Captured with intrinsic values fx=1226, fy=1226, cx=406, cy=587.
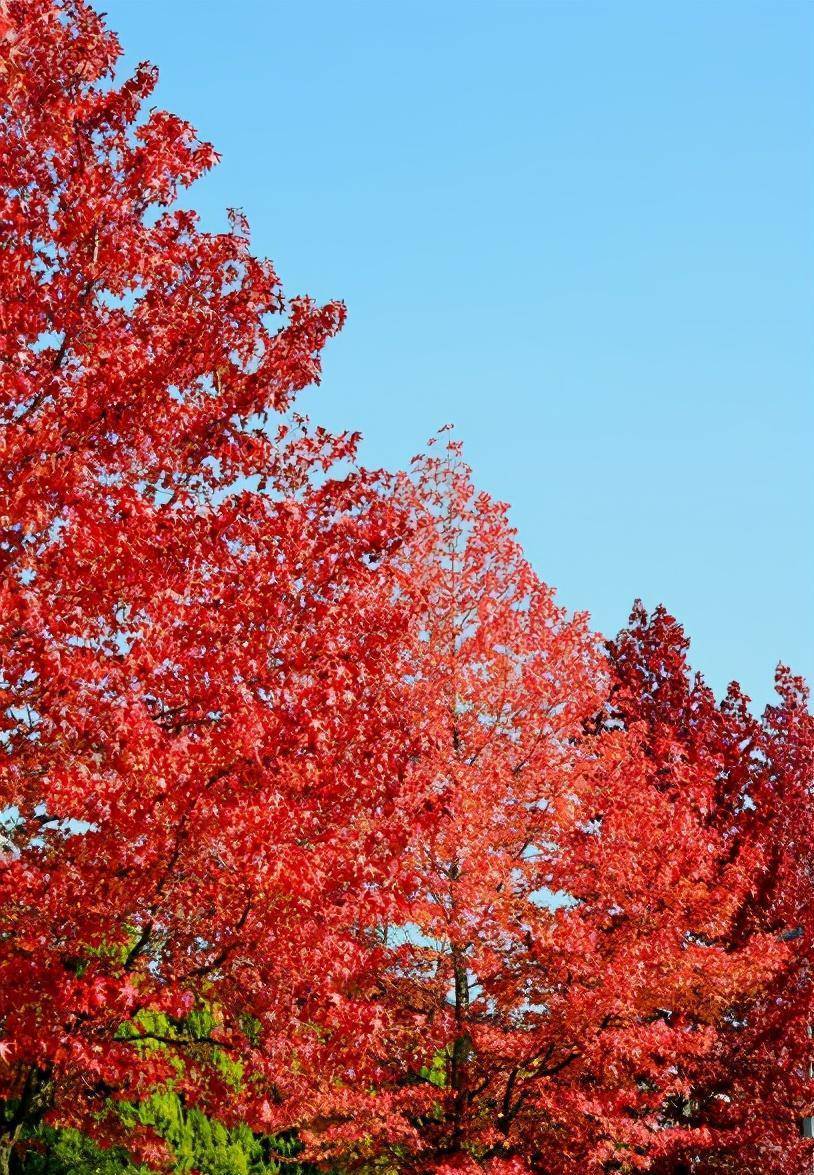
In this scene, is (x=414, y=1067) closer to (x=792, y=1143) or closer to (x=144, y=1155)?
(x=144, y=1155)

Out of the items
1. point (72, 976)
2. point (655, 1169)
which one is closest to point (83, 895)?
point (72, 976)

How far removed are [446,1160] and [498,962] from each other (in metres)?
2.49

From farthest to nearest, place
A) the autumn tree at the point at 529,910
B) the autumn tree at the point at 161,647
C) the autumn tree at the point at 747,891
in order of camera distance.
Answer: the autumn tree at the point at 747,891
the autumn tree at the point at 529,910
the autumn tree at the point at 161,647

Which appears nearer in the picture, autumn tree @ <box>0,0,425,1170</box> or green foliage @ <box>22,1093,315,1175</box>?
autumn tree @ <box>0,0,425,1170</box>

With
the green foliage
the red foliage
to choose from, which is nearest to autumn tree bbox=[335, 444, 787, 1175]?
the red foliage

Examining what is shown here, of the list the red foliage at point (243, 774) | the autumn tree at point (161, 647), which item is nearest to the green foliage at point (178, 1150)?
the red foliage at point (243, 774)

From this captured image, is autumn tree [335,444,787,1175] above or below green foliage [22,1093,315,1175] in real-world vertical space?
above

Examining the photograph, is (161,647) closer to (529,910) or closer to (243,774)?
(243,774)

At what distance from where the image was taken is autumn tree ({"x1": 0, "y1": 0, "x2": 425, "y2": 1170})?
404 inches

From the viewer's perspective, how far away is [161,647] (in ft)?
34.8

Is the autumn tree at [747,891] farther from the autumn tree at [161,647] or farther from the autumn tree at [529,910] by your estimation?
the autumn tree at [161,647]

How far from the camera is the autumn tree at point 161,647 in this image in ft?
33.7

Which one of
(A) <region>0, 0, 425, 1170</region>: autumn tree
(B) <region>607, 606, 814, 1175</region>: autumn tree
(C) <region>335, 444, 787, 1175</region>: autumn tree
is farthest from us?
(B) <region>607, 606, 814, 1175</region>: autumn tree

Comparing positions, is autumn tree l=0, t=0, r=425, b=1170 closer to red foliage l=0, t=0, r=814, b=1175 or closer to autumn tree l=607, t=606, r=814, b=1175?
red foliage l=0, t=0, r=814, b=1175
